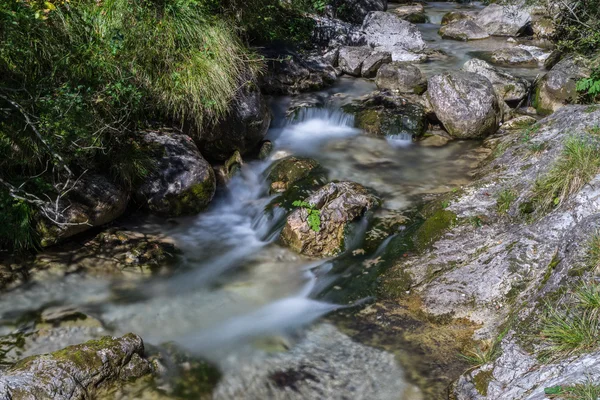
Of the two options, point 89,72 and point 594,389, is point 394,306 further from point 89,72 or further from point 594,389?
point 89,72

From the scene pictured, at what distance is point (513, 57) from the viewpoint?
12242 millimetres

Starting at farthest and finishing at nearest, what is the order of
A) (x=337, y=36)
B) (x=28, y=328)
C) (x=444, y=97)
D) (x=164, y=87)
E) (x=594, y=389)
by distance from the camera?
1. (x=337, y=36)
2. (x=444, y=97)
3. (x=164, y=87)
4. (x=28, y=328)
5. (x=594, y=389)

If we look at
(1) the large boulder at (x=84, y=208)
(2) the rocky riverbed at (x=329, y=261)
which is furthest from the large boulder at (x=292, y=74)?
(1) the large boulder at (x=84, y=208)

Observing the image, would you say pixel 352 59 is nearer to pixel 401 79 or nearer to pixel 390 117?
pixel 401 79

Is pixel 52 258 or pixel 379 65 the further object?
pixel 379 65

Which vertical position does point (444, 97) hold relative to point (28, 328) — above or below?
above

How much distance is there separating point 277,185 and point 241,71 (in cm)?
188

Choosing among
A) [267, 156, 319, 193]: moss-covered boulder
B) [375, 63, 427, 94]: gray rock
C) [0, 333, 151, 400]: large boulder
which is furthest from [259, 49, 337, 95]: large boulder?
[0, 333, 151, 400]: large boulder

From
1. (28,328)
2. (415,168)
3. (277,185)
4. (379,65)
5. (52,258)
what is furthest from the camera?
(379,65)

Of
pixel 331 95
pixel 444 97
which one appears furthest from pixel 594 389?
pixel 331 95

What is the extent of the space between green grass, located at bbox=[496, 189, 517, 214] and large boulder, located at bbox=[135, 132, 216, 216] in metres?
3.83

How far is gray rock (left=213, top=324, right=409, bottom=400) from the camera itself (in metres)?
4.22

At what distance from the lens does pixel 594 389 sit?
8.86ft

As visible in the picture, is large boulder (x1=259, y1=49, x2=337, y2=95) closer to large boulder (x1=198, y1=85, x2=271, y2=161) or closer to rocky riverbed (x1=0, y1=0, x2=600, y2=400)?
rocky riverbed (x1=0, y1=0, x2=600, y2=400)
